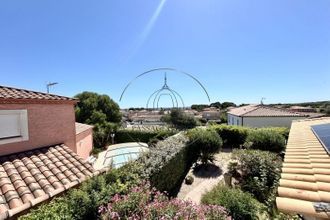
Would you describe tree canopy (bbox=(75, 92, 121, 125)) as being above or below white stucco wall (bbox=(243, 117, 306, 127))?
above

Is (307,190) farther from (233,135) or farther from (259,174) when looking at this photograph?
(233,135)

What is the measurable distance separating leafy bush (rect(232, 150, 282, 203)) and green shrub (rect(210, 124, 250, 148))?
36.9 feet

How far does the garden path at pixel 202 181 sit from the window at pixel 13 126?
295 inches

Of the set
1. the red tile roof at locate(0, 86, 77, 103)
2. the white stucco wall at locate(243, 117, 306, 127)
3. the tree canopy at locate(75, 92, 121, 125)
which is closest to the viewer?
the red tile roof at locate(0, 86, 77, 103)

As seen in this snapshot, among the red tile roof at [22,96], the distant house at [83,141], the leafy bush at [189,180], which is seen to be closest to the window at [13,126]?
the red tile roof at [22,96]

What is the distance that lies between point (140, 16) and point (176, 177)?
981 centimetres

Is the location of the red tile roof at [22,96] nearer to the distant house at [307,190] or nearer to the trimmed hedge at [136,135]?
the distant house at [307,190]

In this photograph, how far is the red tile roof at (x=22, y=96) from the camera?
22.9 feet

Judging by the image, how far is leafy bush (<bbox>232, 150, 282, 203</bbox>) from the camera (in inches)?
378

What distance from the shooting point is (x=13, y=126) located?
7.01 m

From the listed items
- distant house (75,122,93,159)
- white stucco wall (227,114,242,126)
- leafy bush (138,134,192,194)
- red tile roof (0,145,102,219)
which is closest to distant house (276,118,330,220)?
leafy bush (138,134,192,194)

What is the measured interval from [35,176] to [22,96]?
332cm

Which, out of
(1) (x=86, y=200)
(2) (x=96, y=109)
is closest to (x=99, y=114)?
(2) (x=96, y=109)

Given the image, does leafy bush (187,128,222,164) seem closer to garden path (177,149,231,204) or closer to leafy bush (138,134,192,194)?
garden path (177,149,231,204)
